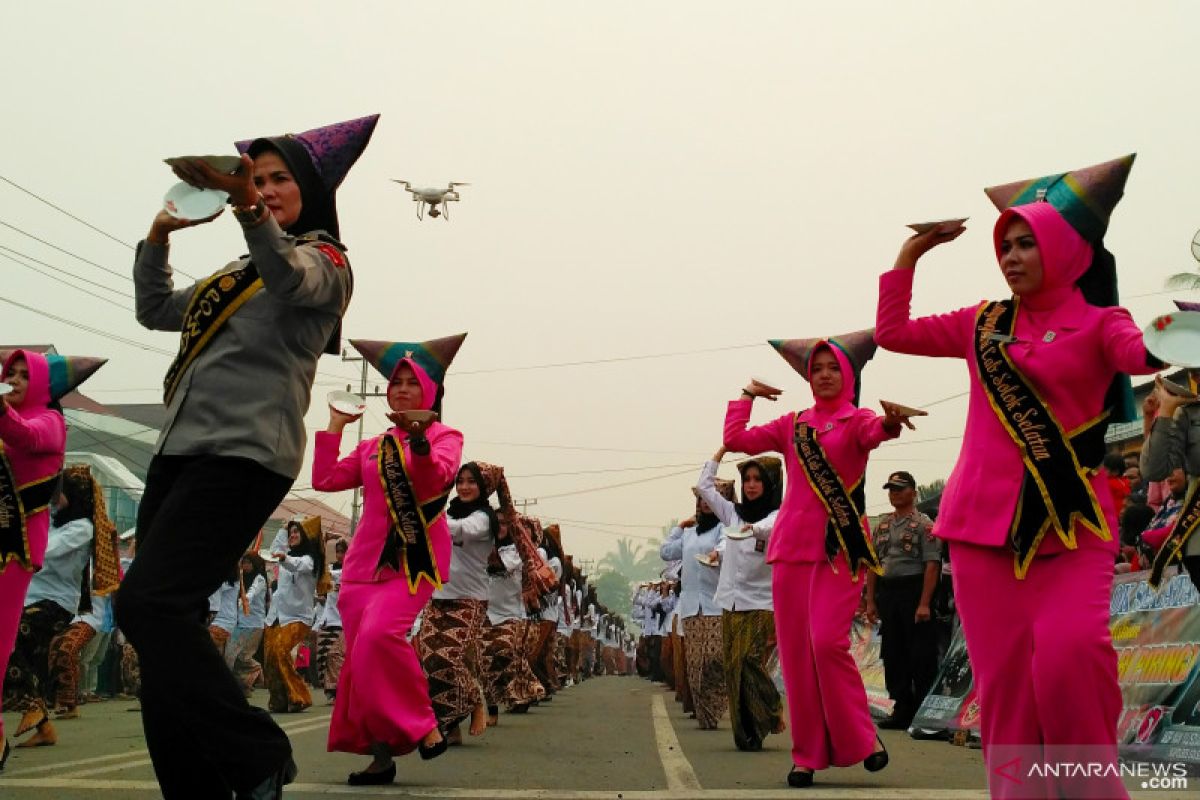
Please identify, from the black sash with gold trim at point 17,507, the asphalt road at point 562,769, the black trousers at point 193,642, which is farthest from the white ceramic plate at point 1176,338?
the black sash with gold trim at point 17,507

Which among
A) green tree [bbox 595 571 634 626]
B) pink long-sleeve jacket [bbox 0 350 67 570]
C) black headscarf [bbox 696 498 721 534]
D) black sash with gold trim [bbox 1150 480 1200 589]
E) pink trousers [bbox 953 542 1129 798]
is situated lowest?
green tree [bbox 595 571 634 626]

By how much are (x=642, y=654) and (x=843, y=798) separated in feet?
120

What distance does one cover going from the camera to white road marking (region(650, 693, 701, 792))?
7.35 metres

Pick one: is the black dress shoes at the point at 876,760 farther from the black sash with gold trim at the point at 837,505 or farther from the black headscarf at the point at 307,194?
the black headscarf at the point at 307,194

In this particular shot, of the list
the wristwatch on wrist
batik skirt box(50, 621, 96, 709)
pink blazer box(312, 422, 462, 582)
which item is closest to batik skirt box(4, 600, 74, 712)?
batik skirt box(50, 621, 96, 709)

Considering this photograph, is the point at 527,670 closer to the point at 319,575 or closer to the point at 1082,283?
the point at 319,575

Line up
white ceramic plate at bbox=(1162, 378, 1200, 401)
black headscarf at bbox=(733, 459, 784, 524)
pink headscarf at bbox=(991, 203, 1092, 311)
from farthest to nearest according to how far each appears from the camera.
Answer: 1. black headscarf at bbox=(733, 459, 784, 524)
2. white ceramic plate at bbox=(1162, 378, 1200, 401)
3. pink headscarf at bbox=(991, 203, 1092, 311)

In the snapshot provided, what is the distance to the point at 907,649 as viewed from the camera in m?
13.1

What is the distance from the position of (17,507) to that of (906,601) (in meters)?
8.08

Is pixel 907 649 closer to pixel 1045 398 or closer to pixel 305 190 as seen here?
pixel 1045 398

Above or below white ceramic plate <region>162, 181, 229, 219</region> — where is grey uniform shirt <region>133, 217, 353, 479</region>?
below

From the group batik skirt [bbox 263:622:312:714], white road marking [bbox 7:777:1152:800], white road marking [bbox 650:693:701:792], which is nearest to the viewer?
white road marking [bbox 7:777:1152:800]

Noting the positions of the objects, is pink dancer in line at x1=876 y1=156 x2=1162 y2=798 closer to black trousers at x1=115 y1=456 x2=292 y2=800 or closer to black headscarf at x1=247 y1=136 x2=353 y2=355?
black headscarf at x1=247 y1=136 x2=353 y2=355

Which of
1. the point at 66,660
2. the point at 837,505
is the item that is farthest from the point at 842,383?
the point at 66,660
